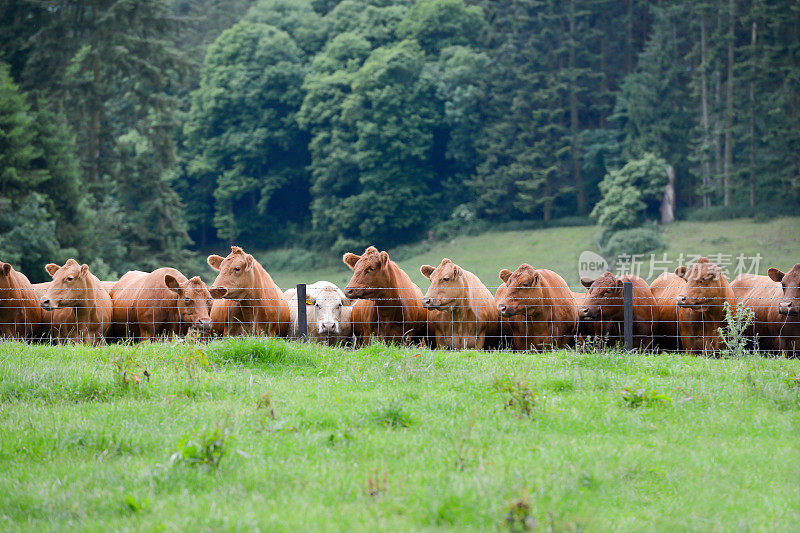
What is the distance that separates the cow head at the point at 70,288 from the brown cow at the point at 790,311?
32.1 feet

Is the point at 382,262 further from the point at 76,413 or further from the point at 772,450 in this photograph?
the point at 772,450

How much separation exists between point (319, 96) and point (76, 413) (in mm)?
49220

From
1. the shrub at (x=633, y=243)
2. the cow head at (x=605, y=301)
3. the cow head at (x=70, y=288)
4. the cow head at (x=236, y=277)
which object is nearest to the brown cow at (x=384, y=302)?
the cow head at (x=236, y=277)

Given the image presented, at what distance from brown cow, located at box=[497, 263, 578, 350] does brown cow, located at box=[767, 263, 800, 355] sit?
9.38ft

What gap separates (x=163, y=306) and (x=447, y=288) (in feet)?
14.1

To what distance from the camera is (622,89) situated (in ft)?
162

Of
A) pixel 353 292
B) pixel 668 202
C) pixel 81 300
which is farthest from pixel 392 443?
pixel 668 202

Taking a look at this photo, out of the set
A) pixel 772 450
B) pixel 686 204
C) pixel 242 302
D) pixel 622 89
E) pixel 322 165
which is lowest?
pixel 772 450

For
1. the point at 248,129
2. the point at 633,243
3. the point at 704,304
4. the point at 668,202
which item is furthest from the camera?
the point at 248,129

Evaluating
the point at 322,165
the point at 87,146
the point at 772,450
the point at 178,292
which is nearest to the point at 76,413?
the point at 178,292

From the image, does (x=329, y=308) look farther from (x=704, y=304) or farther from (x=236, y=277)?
(x=704, y=304)

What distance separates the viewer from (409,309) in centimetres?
1201

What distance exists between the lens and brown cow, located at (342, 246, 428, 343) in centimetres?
1156

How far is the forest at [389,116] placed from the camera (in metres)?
34.3
